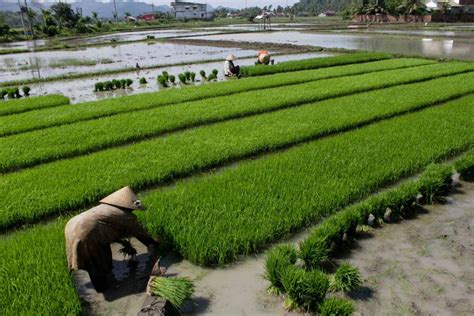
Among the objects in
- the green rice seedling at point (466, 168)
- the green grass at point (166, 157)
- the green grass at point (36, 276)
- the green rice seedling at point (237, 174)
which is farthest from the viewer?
the green rice seedling at point (466, 168)

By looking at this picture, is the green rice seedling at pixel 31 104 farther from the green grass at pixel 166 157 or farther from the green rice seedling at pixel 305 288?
the green rice seedling at pixel 305 288

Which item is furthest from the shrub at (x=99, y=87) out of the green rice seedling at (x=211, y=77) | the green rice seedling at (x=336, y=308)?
the green rice seedling at (x=336, y=308)

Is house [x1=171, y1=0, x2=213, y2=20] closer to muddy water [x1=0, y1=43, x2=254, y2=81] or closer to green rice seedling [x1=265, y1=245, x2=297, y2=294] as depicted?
muddy water [x1=0, y1=43, x2=254, y2=81]

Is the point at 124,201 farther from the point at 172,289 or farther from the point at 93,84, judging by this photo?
the point at 93,84

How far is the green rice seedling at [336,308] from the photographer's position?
2957mm

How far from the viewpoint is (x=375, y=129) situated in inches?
292

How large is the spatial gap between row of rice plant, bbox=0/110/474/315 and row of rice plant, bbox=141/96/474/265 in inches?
5.0

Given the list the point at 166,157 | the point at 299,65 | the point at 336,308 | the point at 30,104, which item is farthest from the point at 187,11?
the point at 336,308

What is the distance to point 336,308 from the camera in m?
2.97

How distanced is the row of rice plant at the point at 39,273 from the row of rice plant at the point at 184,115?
8.78ft

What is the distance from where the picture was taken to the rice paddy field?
3.83 metres

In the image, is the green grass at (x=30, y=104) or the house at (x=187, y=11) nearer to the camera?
the green grass at (x=30, y=104)

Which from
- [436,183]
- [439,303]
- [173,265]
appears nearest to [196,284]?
[173,265]

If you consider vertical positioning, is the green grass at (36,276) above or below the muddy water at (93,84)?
below
